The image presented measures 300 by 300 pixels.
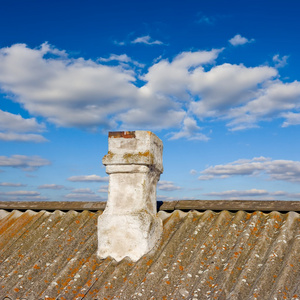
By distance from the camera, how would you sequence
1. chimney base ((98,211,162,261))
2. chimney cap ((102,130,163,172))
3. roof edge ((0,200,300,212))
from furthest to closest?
roof edge ((0,200,300,212)) < chimney cap ((102,130,163,172)) < chimney base ((98,211,162,261))

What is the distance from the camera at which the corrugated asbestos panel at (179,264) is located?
3.45 m

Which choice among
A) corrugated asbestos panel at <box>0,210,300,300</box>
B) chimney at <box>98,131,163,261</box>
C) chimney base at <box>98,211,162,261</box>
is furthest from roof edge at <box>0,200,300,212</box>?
chimney base at <box>98,211,162,261</box>

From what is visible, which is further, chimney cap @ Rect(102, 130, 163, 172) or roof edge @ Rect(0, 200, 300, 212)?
roof edge @ Rect(0, 200, 300, 212)

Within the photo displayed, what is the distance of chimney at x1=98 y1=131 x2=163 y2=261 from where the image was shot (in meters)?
4.27

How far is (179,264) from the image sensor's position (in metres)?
3.91

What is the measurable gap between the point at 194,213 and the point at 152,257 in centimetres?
110

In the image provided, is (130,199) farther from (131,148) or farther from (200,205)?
(200,205)

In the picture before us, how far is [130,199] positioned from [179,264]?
1053 mm

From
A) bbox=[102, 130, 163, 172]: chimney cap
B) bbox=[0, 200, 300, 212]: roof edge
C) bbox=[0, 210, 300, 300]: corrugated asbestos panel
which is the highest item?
bbox=[102, 130, 163, 172]: chimney cap

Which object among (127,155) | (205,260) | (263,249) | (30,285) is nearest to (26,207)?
(30,285)

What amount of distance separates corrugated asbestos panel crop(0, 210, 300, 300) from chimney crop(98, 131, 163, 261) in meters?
0.16

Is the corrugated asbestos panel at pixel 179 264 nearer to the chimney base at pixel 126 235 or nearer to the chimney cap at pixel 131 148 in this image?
the chimney base at pixel 126 235

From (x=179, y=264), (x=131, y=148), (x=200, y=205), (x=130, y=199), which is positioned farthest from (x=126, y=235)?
(x=200, y=205)

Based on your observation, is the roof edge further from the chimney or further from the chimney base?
the chimney base
